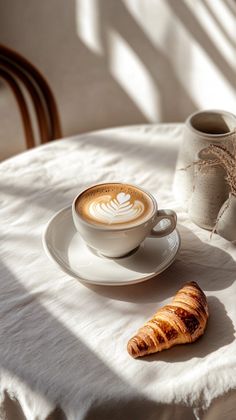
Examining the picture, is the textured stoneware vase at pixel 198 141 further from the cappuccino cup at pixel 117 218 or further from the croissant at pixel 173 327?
the croissant at pixel 173 327

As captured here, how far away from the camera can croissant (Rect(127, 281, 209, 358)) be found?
2.27 ft

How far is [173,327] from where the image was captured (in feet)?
2.31

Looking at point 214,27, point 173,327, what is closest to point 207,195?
point 173,327

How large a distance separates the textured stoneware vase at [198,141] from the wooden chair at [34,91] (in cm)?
54

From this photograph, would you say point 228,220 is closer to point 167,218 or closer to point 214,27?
point 167,218

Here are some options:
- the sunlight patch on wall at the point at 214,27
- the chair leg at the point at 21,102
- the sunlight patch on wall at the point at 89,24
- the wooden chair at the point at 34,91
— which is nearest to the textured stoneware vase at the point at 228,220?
the wooden chair at the point at 34,91

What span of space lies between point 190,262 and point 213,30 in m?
0.98

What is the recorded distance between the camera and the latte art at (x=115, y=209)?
810 millimetres

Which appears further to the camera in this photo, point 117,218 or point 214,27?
point 214,27

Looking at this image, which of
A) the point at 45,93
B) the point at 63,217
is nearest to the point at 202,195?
the point at 63,217

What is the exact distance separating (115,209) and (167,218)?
0.25 feet

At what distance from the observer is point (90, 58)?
178cm

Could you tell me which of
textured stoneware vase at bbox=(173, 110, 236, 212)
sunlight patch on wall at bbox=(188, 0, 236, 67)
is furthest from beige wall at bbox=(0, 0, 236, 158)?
textured stoneware vase at bbox=(173, 110, 236, 212)

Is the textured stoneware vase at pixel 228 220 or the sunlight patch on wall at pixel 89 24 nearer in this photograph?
the textured stoneware vase at pixel 228 220
